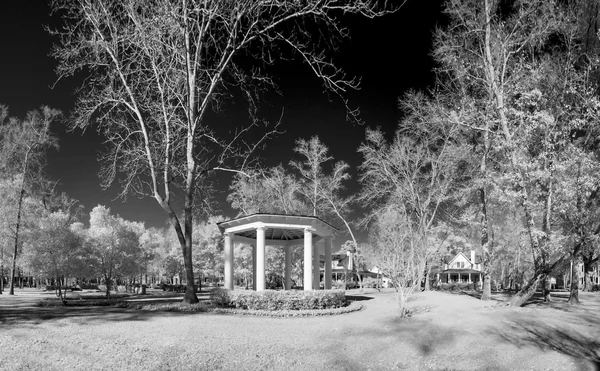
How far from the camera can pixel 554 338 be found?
12.4m

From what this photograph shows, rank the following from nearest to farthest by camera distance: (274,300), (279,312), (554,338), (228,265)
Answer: (554,338), (279,312), (274,300), (228,265)

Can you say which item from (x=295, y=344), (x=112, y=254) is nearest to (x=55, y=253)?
(x=112, y=254)

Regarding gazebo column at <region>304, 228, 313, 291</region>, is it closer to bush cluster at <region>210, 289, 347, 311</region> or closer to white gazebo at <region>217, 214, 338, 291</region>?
white gazebo at <region>217, 214, 338, 291</region>

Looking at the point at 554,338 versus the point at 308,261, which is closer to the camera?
the point at 554,338

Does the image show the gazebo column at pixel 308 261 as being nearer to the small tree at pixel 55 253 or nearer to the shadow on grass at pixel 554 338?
the shadow on grass at pixel 554 338

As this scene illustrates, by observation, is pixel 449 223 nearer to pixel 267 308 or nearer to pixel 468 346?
pixel 267 308

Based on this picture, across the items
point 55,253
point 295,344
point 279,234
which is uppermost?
point 279,234

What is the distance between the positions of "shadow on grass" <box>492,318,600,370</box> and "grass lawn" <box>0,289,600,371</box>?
27mm

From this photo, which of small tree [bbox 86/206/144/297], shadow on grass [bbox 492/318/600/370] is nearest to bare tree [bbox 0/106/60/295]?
small tree [bbox 86/206/144/297]

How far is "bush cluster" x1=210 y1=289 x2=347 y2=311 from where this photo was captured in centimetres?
1933

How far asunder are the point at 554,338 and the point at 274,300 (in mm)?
10799

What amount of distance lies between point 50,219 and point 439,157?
89.6ft

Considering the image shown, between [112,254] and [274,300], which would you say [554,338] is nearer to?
[274,300]

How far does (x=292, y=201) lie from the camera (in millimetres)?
42812
